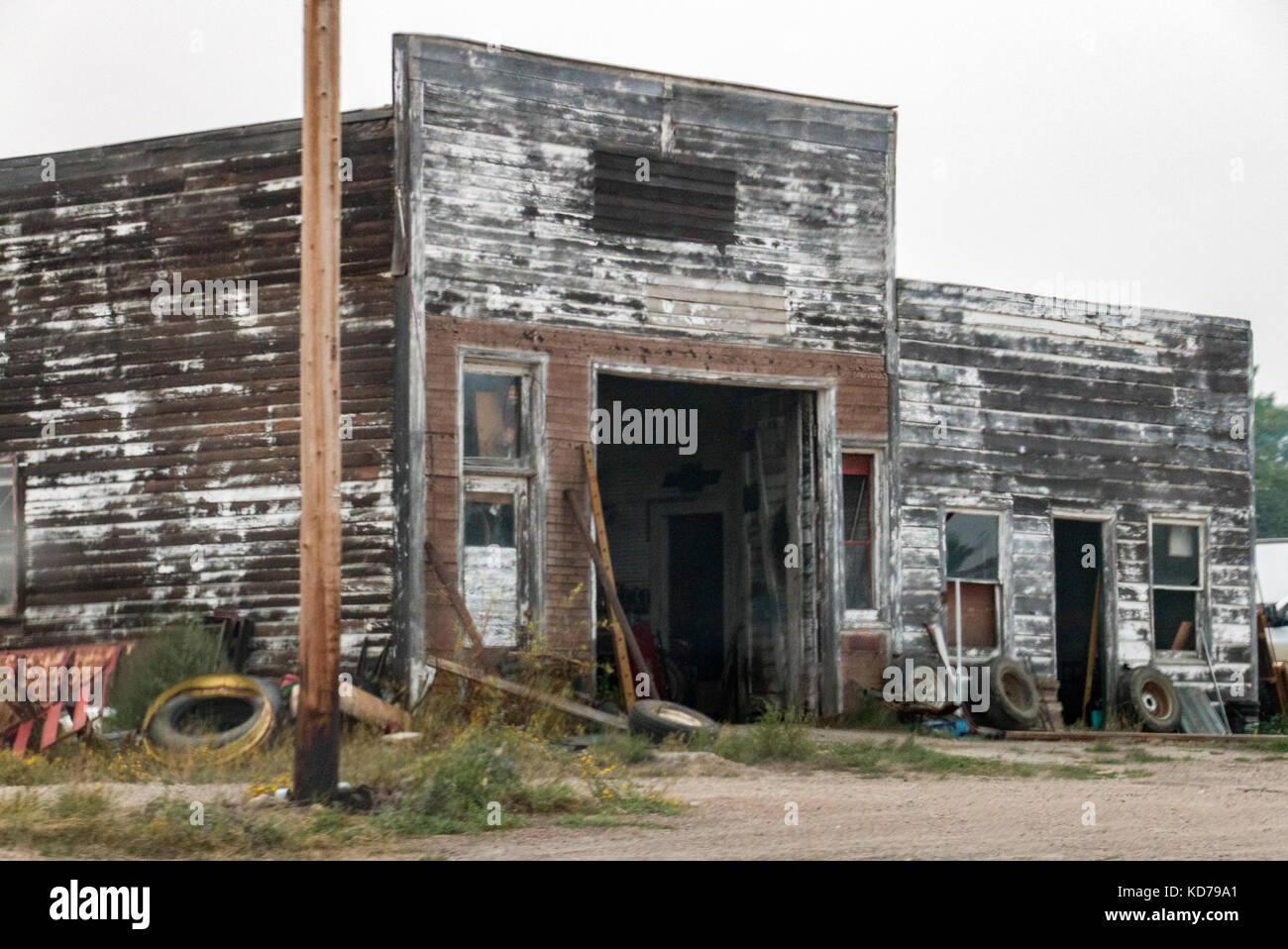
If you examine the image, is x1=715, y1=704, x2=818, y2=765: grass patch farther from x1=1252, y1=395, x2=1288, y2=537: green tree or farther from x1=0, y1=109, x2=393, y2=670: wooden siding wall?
x1=1252, y1=395, x2=1288, y2=537: green tree

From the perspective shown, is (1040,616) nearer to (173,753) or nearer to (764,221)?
(764,221)

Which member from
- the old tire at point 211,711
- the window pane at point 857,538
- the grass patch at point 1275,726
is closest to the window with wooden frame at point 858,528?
the window pane at point 857,538

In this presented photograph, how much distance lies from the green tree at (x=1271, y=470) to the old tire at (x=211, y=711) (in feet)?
163

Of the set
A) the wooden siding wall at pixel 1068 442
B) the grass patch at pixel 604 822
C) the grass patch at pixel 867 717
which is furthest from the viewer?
the wooden siding wall at pixel 1068 442

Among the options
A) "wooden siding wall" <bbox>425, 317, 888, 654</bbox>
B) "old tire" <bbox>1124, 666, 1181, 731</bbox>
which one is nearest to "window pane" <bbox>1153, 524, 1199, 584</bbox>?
"old tire" <bbox>1124, 666, 1181, 731</bbox>

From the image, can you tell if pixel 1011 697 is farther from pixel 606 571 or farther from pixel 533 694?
pixel 533 694

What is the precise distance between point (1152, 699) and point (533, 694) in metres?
9.13

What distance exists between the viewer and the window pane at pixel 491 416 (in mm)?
15891

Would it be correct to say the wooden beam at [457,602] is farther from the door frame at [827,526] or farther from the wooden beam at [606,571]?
the door frame at [827,526]

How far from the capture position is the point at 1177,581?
20891 millimetres

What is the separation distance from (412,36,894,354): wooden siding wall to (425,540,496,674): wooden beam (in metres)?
2.42

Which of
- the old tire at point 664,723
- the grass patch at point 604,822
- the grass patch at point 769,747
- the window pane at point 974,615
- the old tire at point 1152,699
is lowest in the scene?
the old tire at point 1152,699

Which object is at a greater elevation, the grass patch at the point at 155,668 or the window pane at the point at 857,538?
the window pane at the point at 857,538
